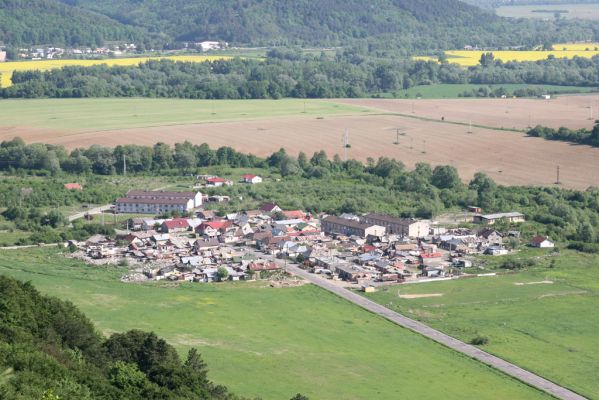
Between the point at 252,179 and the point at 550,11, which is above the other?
the point at 550,11

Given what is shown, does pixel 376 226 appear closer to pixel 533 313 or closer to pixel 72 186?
pixel 533 313

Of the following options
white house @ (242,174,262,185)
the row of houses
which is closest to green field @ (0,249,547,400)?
the row of houses

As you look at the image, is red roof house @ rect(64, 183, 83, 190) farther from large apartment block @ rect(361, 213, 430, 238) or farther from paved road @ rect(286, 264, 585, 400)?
paved road @ rect(286, 264, 585, 400)

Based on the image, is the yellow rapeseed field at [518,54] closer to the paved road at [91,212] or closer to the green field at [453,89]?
the green field at [453,89]

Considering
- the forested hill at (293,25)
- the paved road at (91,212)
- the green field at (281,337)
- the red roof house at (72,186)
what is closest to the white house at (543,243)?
the green field at (281,337)

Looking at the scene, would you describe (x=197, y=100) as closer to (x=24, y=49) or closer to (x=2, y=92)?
(x=2, y=92)

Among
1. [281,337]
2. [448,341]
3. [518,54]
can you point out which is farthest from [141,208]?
[518,54]
